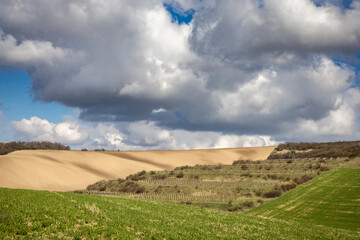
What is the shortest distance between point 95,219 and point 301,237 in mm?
20221

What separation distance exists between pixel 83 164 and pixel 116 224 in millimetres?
112380

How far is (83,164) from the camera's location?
129375 millimetres

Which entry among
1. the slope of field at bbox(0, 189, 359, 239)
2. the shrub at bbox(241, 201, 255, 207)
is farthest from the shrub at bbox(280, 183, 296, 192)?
the slope of field at bbox(0, 189, 359, 239)

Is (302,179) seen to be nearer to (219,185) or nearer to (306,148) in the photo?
(219,185)

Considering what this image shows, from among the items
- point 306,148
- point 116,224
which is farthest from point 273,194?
point 306,148

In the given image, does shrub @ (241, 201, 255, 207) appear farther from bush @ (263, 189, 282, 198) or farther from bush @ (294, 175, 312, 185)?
bush @ (294, 175, 312, 185)

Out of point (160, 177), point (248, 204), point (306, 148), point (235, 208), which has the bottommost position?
point (235, 208)

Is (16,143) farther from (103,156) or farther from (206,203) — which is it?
(206,203)

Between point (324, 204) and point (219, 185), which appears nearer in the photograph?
point (324, 204)

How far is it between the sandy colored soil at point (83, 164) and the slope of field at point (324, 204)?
228 ft

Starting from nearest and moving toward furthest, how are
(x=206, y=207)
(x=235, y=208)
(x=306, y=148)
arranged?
(x=235, y=208), (x=206, y=207), (x=306, y=148)

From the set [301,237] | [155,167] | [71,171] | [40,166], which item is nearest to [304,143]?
[155,167]

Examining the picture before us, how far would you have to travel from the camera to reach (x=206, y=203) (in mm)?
72688

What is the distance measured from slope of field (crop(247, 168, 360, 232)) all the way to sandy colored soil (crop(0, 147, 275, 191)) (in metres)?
69.5
